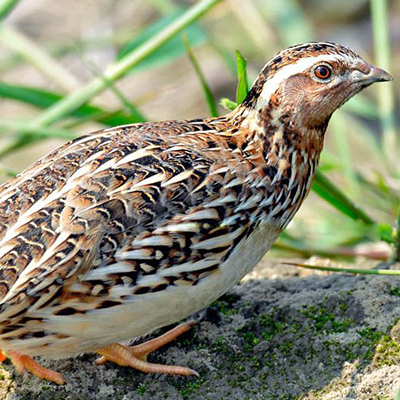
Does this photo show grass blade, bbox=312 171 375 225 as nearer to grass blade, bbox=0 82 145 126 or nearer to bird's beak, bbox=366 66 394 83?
bird's beak, bbox=366 66 394 83


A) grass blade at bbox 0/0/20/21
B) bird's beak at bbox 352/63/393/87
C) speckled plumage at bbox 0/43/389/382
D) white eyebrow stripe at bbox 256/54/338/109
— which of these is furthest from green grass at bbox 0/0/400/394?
bird's beak at bbox 352/63/393/87

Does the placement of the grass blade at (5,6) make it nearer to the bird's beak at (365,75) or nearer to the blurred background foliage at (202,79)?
the blurred background foliage at (202,79)

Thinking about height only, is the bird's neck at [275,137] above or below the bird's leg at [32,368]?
above

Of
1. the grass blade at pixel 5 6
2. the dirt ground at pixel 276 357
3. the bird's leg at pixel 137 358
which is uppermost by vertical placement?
the grass blade at pixel 5 6

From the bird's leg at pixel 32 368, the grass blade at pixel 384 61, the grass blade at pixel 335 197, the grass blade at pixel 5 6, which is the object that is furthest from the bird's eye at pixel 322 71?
the grass blade at pixel 5 6

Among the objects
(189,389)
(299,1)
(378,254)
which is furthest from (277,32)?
(189,389)

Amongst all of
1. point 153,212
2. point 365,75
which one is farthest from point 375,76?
point 153,212
